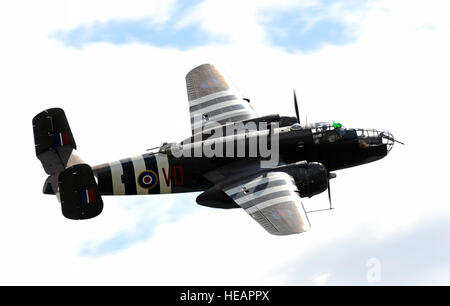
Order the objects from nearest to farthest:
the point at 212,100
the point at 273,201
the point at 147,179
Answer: the point at 273,201 < the point at 147,179 < the point at 212,100

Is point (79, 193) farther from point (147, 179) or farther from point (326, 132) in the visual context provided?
point (326, 132)

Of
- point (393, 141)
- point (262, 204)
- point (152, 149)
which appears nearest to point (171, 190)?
point (152, 149)

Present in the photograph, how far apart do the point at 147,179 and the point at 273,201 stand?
275 inches

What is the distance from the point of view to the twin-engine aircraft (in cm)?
4000

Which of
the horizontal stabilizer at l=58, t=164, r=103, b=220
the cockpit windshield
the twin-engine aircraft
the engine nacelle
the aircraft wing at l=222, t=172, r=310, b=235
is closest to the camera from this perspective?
the aircraft wing at l=222, t=172, r=310, b=235

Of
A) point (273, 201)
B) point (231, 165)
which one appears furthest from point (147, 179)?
point (273, 201)

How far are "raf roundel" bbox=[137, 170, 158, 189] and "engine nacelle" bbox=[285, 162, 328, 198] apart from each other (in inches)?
263

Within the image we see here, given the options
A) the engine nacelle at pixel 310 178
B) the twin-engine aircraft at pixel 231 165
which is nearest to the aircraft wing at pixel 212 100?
the twin-engine aircraft at pixel 231 165

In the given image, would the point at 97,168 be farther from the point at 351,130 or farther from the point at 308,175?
the point at 351,130

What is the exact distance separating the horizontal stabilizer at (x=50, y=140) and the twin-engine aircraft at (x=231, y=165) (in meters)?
0.05

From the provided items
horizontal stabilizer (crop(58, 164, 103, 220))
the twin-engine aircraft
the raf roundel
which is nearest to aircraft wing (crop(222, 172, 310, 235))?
the twin-engine aircraft

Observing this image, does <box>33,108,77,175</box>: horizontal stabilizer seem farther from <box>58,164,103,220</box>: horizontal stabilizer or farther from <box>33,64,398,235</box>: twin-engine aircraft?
<box>58,164,103,220</box>: horizontal stabilizer

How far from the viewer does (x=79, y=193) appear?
39.9 metres

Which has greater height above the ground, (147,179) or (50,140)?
(50,140)
